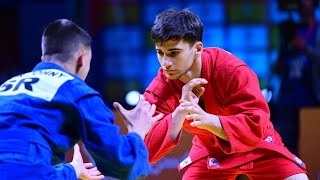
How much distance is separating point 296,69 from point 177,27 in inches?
94.8

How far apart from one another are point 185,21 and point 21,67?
10.5 ft

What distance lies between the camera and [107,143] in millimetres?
2479

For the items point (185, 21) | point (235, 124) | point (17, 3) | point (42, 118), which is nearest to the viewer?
point (42, 118)

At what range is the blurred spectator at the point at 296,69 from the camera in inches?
214

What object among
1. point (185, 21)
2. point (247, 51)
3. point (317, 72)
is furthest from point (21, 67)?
point (185, 21)

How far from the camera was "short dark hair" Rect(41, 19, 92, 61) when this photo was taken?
2.63m

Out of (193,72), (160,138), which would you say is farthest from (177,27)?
(160,138)

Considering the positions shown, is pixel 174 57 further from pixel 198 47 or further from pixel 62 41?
pixel 62 41

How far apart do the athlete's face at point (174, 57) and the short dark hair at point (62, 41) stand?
68cm

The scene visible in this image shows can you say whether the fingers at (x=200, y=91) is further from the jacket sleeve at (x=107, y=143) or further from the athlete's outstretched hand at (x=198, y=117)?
the jacket sleeve at (x=107, y=143)

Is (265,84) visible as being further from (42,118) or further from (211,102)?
(42,118)

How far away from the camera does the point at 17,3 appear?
613 cm

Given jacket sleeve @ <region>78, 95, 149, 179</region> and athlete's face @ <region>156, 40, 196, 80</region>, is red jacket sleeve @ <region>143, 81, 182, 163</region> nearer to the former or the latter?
athlete's face @ <region>156, 40, 196, 80</region>

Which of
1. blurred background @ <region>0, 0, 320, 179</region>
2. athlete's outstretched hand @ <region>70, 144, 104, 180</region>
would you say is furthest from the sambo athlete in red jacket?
blurred background @ <region>0, 0, 320, 179</region>
